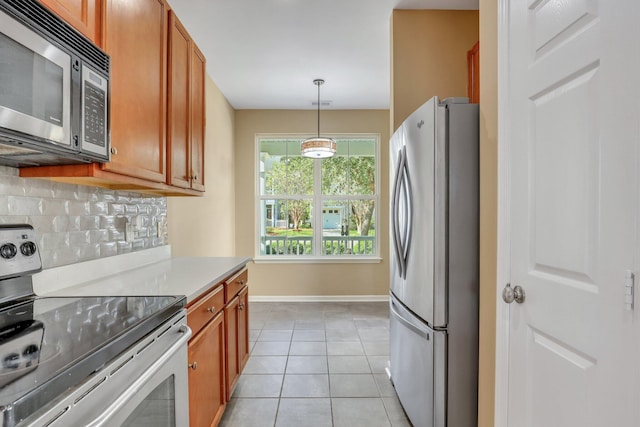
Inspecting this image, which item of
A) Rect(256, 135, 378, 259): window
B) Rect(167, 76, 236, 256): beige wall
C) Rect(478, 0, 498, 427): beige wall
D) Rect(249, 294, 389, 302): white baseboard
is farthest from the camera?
Rect(256, 135, 378, 259): window

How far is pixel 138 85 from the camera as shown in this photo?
4.99 ft

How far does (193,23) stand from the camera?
261 cm

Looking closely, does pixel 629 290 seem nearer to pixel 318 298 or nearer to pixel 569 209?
pixel 569 209

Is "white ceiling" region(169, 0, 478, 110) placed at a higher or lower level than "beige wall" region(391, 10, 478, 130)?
higher

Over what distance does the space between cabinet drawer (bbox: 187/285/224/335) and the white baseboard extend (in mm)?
2882

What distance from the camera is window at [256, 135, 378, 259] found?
15.5ft

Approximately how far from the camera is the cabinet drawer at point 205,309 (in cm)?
142

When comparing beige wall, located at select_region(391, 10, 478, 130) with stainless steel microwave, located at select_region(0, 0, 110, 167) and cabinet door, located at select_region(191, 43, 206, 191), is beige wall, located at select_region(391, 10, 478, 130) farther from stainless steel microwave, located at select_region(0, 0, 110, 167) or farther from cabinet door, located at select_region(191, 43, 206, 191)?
stainless steel microwave, located at select_region(0, 0, 110, 167)

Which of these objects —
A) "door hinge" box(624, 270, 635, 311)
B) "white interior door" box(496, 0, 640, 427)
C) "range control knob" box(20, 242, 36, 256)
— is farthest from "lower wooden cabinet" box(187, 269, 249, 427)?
"door hinge" box(624, 270, 635, 311)

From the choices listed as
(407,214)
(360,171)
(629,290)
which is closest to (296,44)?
(407,214)

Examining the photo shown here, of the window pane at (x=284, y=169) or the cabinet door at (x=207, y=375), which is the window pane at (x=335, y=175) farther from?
the cabinet door at (x=207, y=375)

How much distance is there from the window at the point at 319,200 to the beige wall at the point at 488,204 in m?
3.24

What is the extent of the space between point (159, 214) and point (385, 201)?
3062 millimetres

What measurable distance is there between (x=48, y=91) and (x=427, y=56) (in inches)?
93.7
